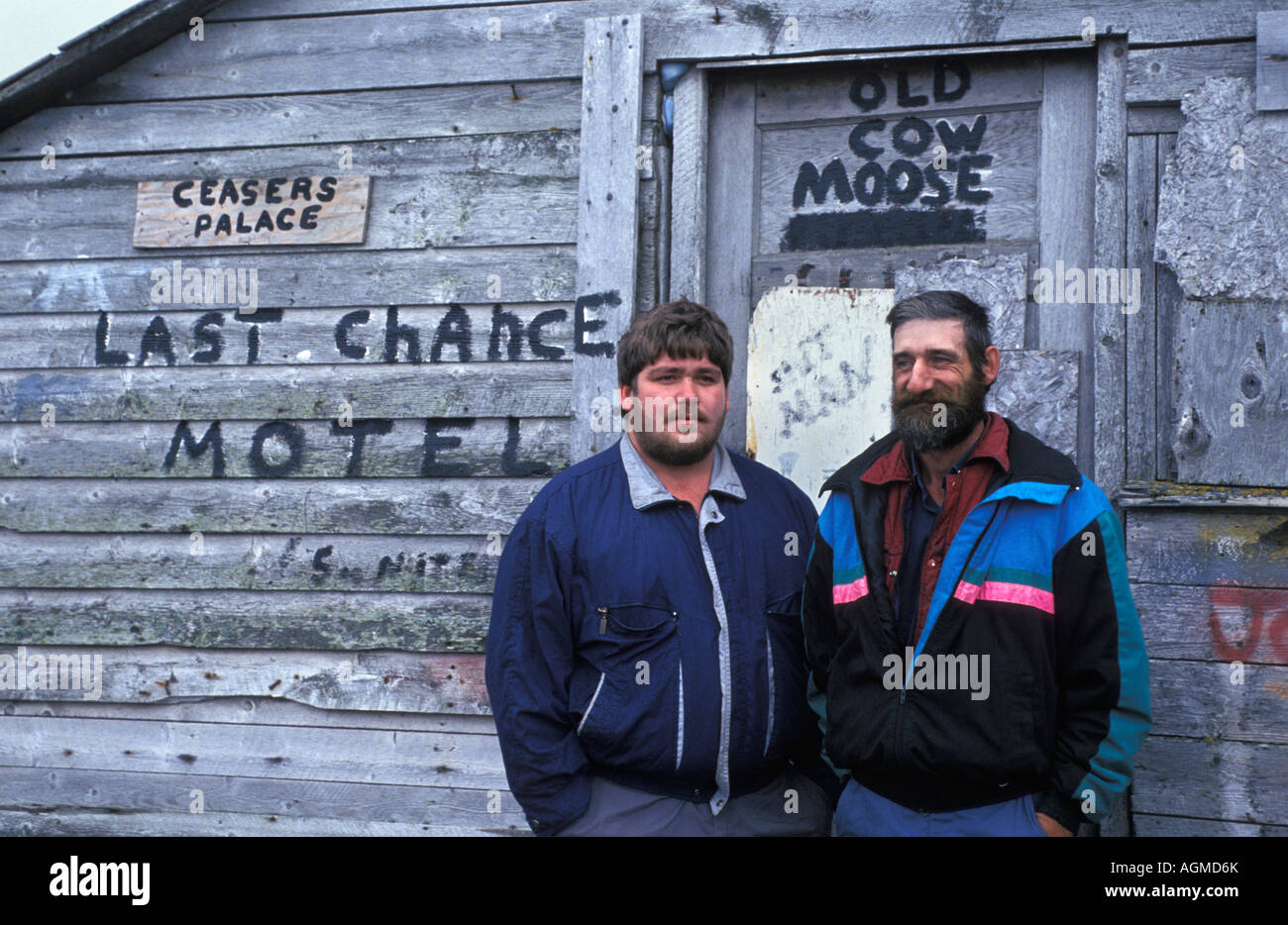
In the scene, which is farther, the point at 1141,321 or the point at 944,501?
the point at 1141,321

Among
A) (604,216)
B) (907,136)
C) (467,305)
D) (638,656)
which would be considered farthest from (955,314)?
(467,305)

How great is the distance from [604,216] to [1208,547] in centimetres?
247

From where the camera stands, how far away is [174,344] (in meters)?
4.42

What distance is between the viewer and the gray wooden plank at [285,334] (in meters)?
4.18

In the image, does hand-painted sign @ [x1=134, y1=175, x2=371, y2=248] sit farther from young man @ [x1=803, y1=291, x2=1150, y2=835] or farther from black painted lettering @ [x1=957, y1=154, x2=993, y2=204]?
young man @ [x1=803, y1=291, x2=1150, y2=835]

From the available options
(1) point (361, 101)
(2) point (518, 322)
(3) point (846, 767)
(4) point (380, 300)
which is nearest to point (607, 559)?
(3) point (846, 767)

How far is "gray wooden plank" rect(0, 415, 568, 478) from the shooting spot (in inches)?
164

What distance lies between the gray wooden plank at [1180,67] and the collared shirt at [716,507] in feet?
6.63

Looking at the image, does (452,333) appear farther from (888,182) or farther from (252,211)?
(888,182)

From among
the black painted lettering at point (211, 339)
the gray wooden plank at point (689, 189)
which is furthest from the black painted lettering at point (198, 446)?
the gray wooden plank at point (689, 189)

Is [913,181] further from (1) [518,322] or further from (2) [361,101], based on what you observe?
(2) [361,101]

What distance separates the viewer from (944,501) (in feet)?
8.90

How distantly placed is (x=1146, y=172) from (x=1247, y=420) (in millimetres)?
930

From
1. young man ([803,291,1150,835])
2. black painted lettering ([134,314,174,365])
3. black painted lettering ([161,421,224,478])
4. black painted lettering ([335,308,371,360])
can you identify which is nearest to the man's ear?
young man ([803,291,1150,835])
